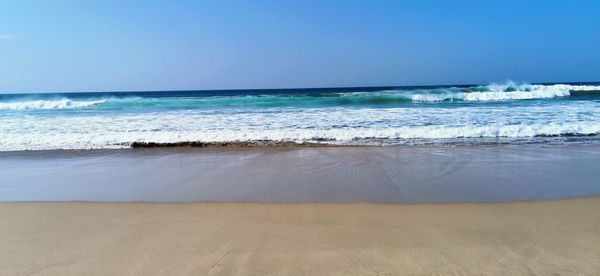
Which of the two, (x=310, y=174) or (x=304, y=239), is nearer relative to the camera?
(x=304, y=239)

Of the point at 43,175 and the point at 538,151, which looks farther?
the point at 538,151

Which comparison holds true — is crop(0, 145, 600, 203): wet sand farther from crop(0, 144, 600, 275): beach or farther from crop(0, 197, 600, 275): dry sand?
crop(0, 197, 600, 275): dry sand

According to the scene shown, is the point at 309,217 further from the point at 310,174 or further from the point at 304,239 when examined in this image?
the point at 310,174

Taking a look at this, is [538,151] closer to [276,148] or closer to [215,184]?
[276,148]

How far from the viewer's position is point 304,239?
114 inches

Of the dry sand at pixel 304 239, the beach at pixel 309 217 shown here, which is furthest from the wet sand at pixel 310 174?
the dry sand at pixel 304 239

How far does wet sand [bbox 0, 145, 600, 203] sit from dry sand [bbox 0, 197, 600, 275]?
1.52ft

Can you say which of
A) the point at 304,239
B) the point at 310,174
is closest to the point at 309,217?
the point at 304,239

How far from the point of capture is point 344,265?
2.46 metres

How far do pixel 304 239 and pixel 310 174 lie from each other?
8.18 feet

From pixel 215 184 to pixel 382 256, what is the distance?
113 inches

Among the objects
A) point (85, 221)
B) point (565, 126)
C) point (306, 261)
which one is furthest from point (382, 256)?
point (565, 126)

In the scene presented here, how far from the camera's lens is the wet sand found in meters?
4.28

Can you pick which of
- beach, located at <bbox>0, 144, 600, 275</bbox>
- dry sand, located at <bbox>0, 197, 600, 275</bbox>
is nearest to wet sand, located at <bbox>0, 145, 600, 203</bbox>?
beach, located at <bbox>0, 144, 600, 275</bbox>
